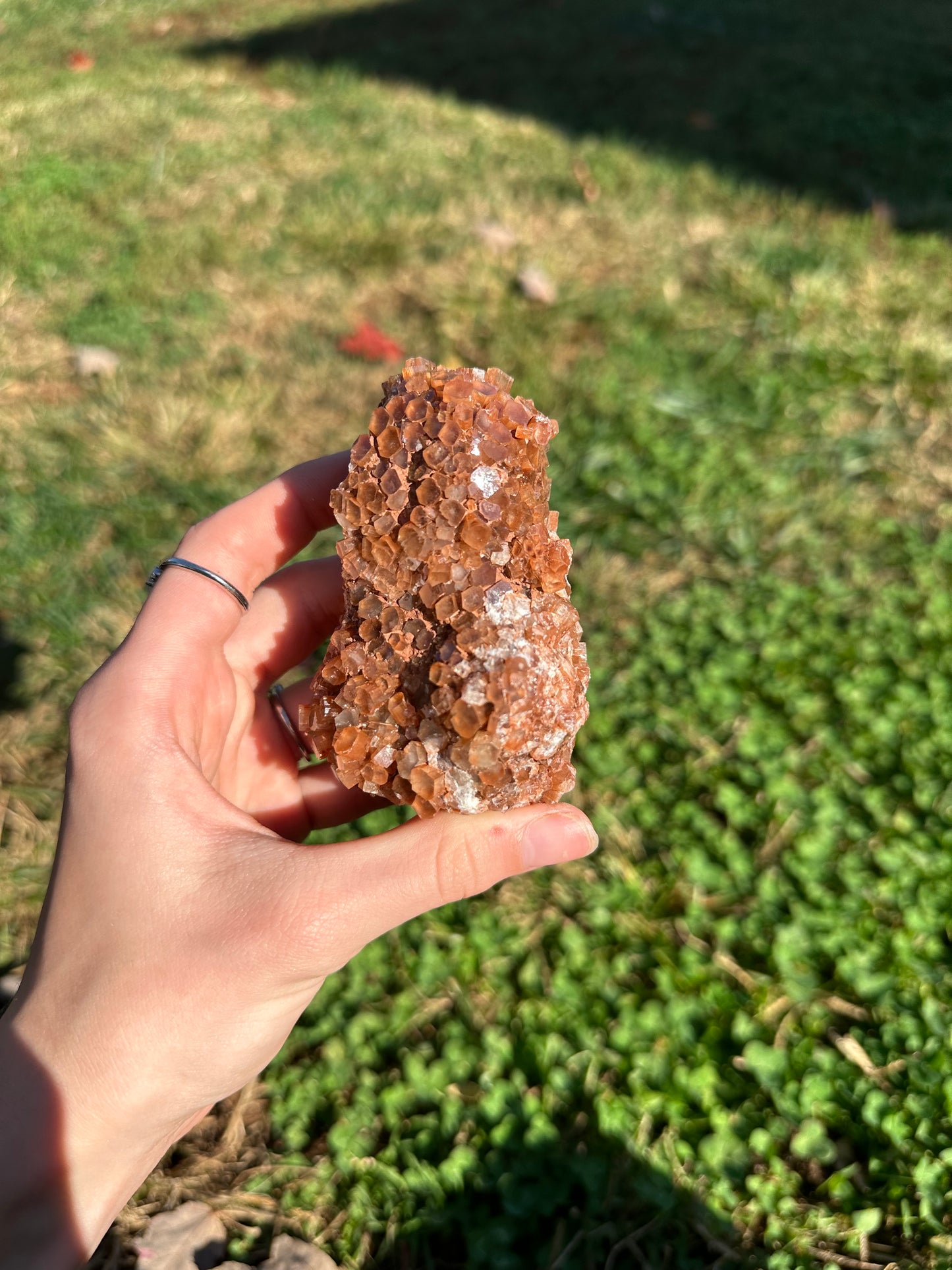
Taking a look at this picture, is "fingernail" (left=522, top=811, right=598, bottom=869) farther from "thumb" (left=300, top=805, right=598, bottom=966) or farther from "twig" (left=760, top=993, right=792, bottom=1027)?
"twig" (left=760, top=993, right=792, bottom=1027)

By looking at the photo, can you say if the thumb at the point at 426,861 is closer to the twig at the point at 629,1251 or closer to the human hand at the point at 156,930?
the human hand at the point at 156,930

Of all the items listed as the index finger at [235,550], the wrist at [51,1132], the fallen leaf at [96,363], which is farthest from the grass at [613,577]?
the index finger at [235,550]

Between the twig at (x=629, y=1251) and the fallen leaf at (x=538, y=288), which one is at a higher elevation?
the fallen leaf at (x=538, y=288)

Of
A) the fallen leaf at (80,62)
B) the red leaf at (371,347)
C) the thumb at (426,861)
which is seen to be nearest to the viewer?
the thumb at (426,861)

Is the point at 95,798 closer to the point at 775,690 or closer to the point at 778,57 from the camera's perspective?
the point at 775,690

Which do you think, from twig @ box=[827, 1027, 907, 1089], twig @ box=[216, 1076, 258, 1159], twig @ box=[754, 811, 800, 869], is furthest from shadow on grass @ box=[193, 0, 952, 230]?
twig @ box=[216, 1076, 258, 1159]
